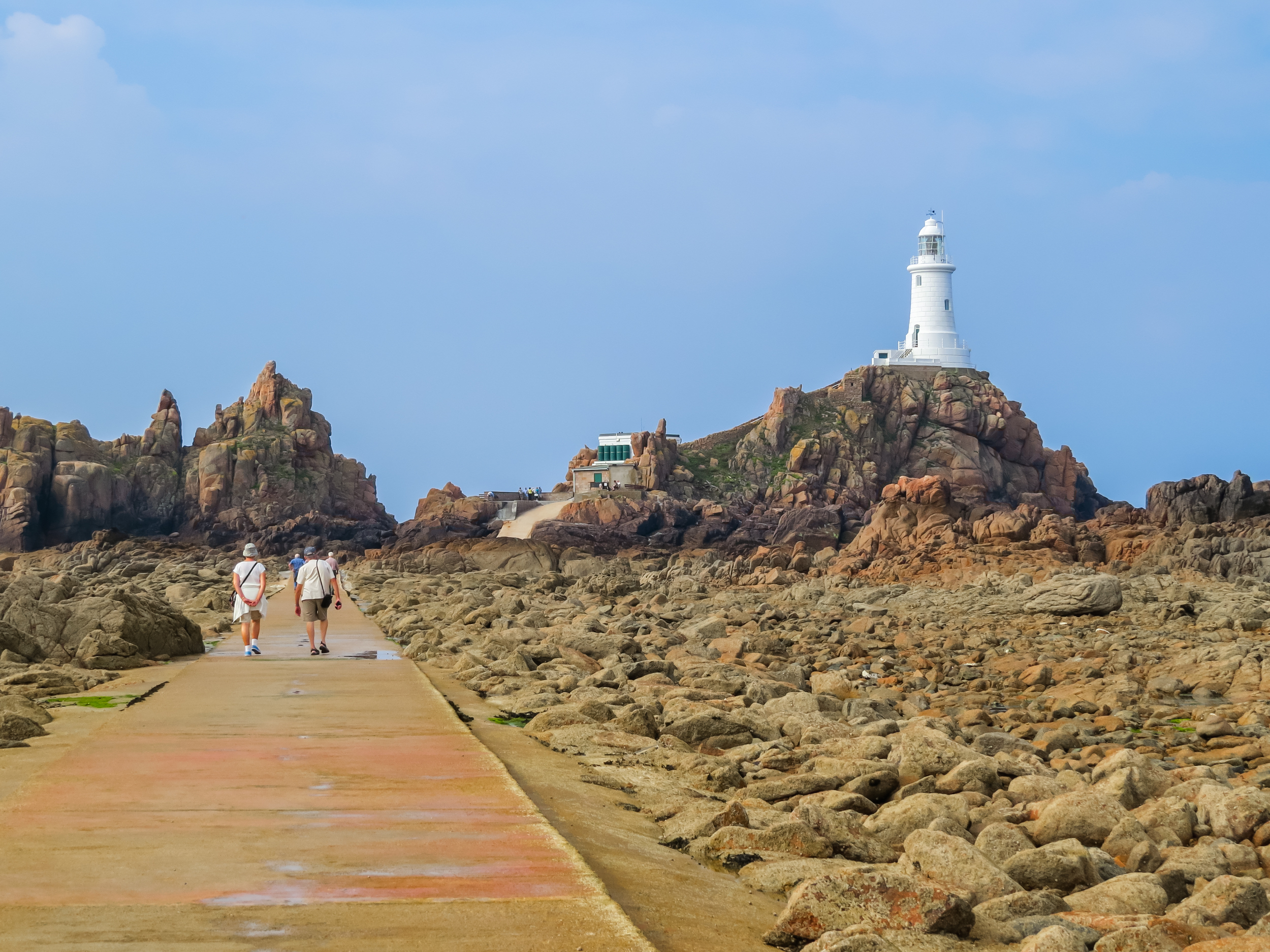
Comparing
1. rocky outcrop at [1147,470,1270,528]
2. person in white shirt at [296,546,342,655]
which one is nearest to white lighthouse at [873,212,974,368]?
rocky outcrop at [1147,470,1270,528]

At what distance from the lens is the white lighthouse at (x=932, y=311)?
103 metres

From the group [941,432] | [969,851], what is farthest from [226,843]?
[941,432]

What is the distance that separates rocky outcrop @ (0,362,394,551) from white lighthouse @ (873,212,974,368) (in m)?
45.2

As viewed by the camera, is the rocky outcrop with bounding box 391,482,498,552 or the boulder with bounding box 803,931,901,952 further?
the rocky outcrop with bounding box 391,482,498,552

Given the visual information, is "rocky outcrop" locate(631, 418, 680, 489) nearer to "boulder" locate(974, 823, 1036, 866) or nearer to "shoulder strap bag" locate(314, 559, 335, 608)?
"shoulder strap bag" locate(314, 559, 335, 608)

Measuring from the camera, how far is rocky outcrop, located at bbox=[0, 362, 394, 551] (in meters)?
75.4

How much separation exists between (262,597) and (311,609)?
2.07ft

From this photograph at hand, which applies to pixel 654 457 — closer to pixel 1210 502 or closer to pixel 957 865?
pixel 1210 502

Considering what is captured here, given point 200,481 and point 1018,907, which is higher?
point 200,481

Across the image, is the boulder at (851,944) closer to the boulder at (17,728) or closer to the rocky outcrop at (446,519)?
the boulder at (17,728)

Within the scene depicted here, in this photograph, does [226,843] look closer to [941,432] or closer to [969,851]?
[969,851]

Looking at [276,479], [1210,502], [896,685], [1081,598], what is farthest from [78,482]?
[896,685]

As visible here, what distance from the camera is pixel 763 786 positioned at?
7609 millimetres

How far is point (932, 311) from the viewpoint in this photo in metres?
104
